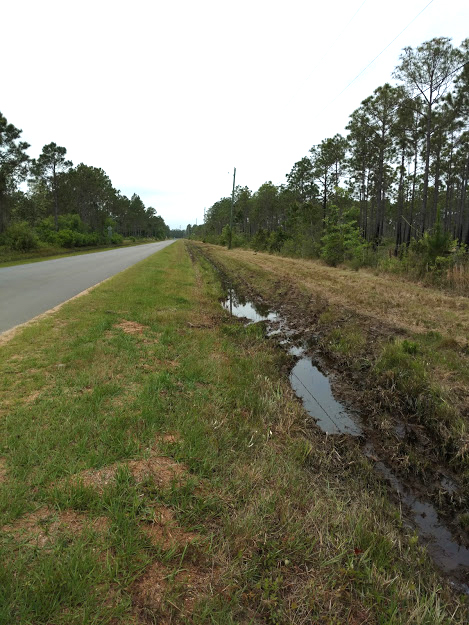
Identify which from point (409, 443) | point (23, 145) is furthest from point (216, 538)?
point (23, 145)

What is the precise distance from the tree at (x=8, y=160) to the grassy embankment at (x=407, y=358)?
3467cm

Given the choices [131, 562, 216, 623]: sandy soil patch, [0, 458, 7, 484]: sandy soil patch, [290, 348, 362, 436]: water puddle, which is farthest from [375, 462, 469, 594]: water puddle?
[0, 458, 7, 484]: sandy soil patch

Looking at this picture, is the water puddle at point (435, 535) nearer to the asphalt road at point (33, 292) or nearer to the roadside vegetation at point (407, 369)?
the roadside vegetation at point (407, 369)

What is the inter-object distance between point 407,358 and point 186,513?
470 centimetres

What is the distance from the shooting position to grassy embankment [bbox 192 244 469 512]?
3.75 meters

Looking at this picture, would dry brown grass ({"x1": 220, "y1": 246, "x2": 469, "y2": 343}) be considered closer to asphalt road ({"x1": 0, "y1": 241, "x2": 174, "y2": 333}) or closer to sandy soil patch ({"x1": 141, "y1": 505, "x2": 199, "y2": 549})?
sandy soil patch ({"x1": 141, "y1": 505, "x2": 199, "y2": 549})

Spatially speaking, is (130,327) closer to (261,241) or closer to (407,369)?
(407,369)

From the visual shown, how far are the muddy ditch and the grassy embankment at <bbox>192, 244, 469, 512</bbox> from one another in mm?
39

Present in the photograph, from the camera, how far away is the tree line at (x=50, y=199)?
107 feet

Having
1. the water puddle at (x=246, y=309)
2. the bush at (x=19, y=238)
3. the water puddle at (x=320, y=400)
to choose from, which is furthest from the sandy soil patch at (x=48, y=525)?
the bush at (x=19, y=238)

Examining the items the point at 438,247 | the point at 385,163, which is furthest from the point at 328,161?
the point at 438,247

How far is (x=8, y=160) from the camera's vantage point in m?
32.9

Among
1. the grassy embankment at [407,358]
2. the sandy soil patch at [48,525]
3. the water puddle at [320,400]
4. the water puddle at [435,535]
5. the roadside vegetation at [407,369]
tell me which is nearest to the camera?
the sandy soil patch at [48,525]

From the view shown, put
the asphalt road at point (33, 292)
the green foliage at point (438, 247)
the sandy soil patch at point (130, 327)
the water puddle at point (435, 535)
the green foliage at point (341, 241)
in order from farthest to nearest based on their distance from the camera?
the green foliage at point (341, 241) → the green foliage at point (438, 247) → the asphalt road at point (33, 292) → the sandy soil patch at point (130, 327) → the water puddle at point (435, 535)
